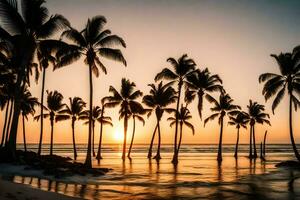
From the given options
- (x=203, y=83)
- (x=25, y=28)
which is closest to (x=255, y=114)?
(x=203, y=83)

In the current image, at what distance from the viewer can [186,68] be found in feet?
156

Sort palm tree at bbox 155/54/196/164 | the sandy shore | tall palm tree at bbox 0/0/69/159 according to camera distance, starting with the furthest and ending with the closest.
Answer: palm tree at bbox 155/54/196/164
tall palm tree at bbox 0/0/69/159
the sandy shore

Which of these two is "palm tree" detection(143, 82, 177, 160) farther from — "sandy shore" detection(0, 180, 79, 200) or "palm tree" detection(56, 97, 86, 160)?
"sandy shore" detection(0, 180, 79, 200)

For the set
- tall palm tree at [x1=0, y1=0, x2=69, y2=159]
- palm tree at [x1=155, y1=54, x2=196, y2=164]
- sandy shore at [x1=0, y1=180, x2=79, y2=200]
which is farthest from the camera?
palm tree at [x1=155, y1=54, x2=196, y2=164]

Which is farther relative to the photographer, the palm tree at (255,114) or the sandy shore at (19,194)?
the palm tree at (255,114)

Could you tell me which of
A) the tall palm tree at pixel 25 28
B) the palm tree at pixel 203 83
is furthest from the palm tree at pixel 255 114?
the tall palm tree at pixel 25 28

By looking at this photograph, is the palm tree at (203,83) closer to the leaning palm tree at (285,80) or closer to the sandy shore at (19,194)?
the leaning palm tree at (285,80)

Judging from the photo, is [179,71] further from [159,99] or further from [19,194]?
[19,194]

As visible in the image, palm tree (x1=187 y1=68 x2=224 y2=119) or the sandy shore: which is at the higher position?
palm tree (x1=187 y1=68 x2=224 y2=119)

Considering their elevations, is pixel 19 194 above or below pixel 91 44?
below

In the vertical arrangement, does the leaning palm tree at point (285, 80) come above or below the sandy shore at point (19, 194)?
above

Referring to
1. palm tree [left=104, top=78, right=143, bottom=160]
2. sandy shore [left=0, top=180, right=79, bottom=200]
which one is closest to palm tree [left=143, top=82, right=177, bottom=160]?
→ palm tree [left=104, top=78, right=143, bottom=160]

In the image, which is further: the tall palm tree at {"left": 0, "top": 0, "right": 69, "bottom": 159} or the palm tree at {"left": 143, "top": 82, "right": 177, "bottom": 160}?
the palm tree at {"left": 143, "top": 82, "right": 177, "bottom": 160}

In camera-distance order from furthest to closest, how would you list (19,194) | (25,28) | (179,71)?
(179,71), (25,28), (19,194)
